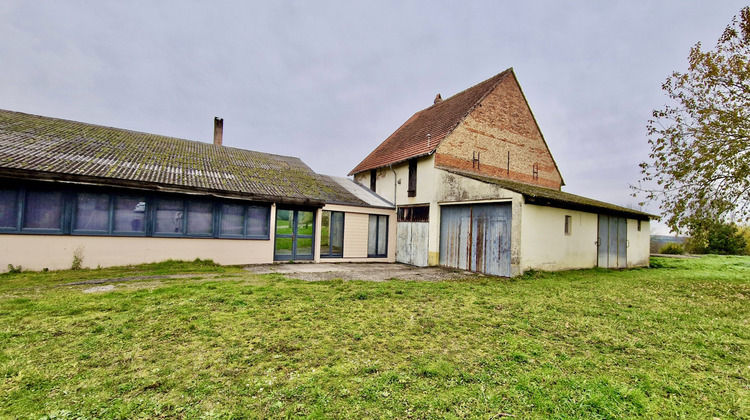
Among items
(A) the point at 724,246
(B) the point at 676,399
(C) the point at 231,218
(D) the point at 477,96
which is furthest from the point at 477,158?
(A) the point at 724,246

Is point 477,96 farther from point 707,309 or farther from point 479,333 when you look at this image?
point 479,333

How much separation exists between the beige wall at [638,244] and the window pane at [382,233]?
12.8 metres

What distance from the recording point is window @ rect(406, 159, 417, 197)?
53.3 feet

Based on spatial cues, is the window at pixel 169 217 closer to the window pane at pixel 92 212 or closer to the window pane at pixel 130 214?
the window pane at pixel 130 214

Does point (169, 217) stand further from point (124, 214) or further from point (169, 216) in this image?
point (124, 214)

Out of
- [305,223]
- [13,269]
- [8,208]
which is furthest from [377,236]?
[8,208]

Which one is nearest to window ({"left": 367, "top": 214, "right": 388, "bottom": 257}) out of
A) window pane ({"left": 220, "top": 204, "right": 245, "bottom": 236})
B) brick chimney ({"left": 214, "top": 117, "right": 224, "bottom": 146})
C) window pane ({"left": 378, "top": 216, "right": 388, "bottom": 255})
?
window pane ({"left": 378, "top": 216, "right": 388, "bottom": 255})

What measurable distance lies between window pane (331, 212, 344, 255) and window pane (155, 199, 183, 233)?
6.36 meters

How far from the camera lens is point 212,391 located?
10.5 feet

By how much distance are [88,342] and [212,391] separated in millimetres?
2454

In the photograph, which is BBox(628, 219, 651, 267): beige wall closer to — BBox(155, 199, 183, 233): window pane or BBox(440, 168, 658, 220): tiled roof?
BBox(440, 168, 658, 220): tiled roof

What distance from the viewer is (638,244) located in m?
17.4

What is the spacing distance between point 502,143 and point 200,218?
15.2m

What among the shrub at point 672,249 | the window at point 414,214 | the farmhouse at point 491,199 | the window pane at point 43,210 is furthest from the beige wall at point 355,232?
the shrub at point 672,249
